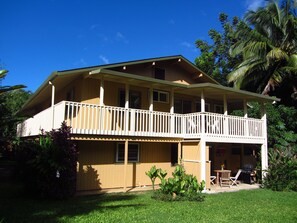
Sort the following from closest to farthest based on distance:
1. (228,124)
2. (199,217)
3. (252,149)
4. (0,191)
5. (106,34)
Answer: (199,217)
(0,191)
(228,124)
(252,149)
(106,34)

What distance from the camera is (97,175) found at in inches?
521

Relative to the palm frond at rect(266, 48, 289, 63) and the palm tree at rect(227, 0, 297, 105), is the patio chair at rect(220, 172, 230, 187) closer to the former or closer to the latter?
the palm tree at rect(227, 0, 297, 105)

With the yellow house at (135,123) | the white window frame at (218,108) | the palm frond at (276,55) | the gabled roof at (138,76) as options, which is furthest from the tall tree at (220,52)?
the yellow house at (135,123)

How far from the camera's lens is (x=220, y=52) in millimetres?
34531

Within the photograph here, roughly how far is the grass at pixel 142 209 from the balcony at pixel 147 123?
2957 millimetres

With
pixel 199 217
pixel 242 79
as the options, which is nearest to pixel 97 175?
pixel 199 217

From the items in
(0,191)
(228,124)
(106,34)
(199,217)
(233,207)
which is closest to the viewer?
(199,217)

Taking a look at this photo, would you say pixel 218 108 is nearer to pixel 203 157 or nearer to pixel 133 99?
pixel 203 157

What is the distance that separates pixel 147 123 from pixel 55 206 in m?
6.20

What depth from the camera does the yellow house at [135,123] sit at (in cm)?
1244

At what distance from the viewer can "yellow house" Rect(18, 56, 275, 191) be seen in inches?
490

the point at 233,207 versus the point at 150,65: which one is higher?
the point at 150,65

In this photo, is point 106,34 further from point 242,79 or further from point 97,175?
point 97,175

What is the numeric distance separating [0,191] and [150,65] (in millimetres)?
9669
